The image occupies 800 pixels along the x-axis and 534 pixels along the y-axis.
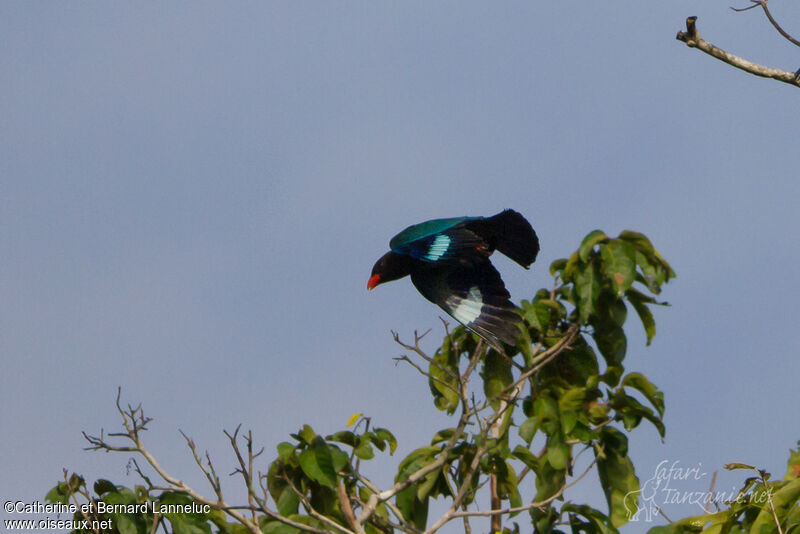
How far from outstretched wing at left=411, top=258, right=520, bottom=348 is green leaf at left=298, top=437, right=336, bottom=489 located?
1336mm

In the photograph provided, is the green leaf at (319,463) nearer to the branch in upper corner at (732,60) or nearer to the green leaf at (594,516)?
the green leaf at (594,516)

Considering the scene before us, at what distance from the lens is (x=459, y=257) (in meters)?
7.55

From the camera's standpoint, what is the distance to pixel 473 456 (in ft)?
18.0

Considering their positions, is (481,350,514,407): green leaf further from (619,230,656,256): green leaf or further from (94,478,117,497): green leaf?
(94,478,117,497): green leaf

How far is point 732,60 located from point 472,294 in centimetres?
252

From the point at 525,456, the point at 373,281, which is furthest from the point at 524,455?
the point at 373,281

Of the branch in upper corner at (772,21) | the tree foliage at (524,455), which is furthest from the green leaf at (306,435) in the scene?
the branch in upper corner at (772,21)

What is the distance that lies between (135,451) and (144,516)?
1.37 feet

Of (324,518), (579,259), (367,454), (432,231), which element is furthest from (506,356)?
(432,231)

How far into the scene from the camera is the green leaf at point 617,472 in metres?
5.56

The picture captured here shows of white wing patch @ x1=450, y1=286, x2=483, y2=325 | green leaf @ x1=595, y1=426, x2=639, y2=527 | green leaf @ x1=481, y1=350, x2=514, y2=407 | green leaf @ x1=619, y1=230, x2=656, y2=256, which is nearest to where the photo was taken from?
green leaf @ x1=595, y1=426, x2=639, y2=527

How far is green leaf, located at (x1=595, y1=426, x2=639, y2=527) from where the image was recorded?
5.56 metres

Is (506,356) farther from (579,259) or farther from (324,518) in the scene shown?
(324,518)

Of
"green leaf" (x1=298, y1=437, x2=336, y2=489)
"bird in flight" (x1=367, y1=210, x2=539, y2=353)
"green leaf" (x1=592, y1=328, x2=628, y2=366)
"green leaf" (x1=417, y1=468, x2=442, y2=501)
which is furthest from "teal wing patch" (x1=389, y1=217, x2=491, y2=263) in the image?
"green leaf" (x1=298, y1=437, x2=336, y2=489)
